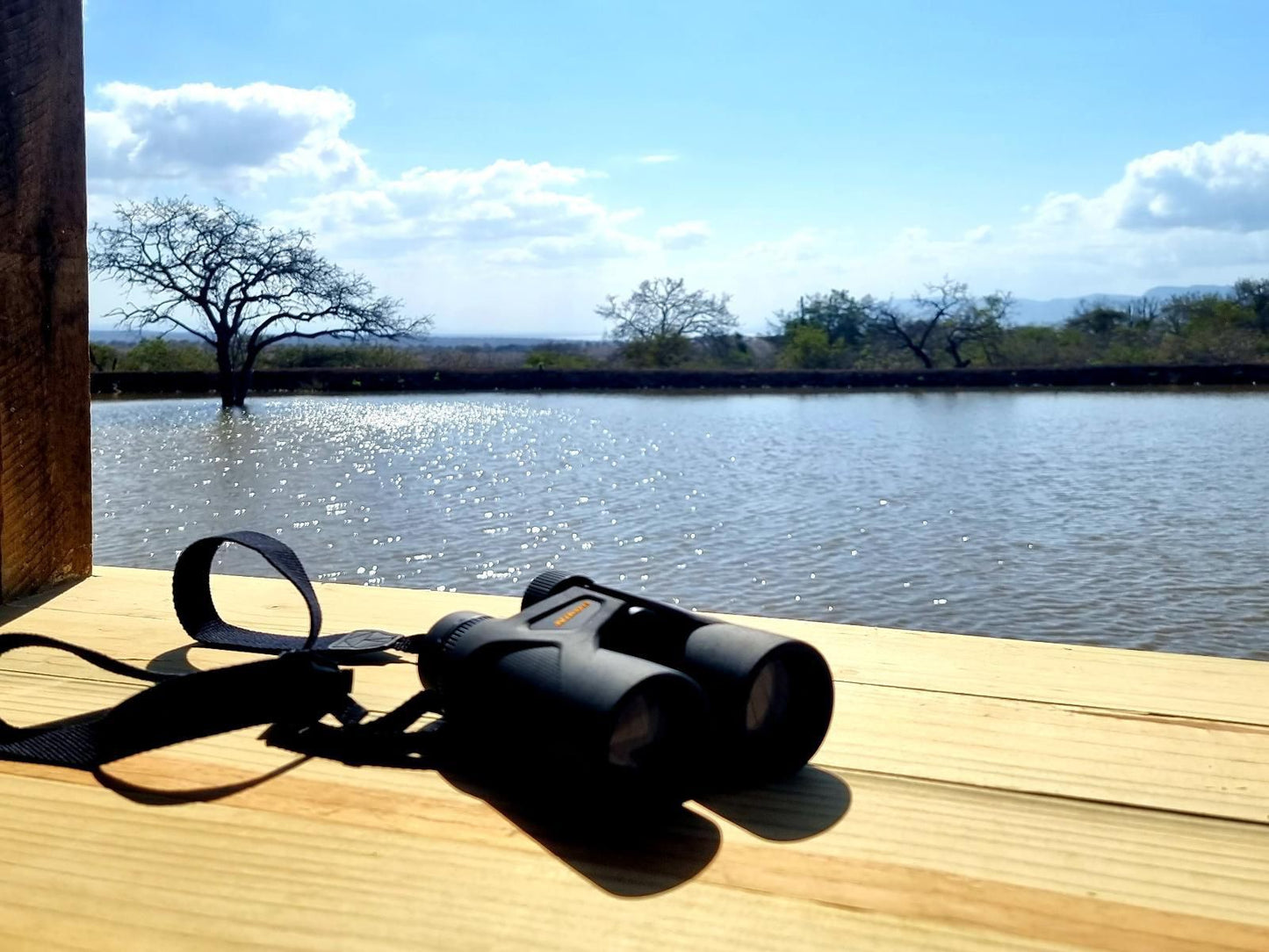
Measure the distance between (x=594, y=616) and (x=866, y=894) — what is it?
1.55 feet

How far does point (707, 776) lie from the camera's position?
1324 millimetres

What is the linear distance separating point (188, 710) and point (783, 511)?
723cm

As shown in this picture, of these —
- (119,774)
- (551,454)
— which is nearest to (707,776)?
(119,774)

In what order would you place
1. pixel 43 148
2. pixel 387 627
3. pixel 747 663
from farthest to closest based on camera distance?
pixel 43 148
pixel 387 627
pixel 747 663

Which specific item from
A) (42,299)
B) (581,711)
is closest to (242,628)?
(42,299)

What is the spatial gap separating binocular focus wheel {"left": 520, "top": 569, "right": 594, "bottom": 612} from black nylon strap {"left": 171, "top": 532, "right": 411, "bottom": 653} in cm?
35

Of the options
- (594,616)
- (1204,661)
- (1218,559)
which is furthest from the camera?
(1218,559)

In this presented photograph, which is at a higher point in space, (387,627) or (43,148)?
(43,148)

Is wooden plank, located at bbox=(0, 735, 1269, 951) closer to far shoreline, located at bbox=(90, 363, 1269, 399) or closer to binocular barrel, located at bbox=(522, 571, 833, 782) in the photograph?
binocular barrel, located at bbox=(522, 571, 833, 782)

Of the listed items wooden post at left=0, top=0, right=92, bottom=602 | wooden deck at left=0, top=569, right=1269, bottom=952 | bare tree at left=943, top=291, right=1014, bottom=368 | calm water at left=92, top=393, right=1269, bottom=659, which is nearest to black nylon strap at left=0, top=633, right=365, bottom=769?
wooden deck at left=0, top=569, right=1269, bottom=952

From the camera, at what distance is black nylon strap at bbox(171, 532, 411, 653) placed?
1.72 meters

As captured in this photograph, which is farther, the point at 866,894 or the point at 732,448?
the point at 732,448

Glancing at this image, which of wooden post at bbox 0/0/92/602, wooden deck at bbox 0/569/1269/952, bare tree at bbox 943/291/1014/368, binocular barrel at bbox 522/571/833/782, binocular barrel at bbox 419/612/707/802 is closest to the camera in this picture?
wooden deck at bbox 0/569/1269/952

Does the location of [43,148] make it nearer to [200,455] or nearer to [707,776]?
[707,776]
